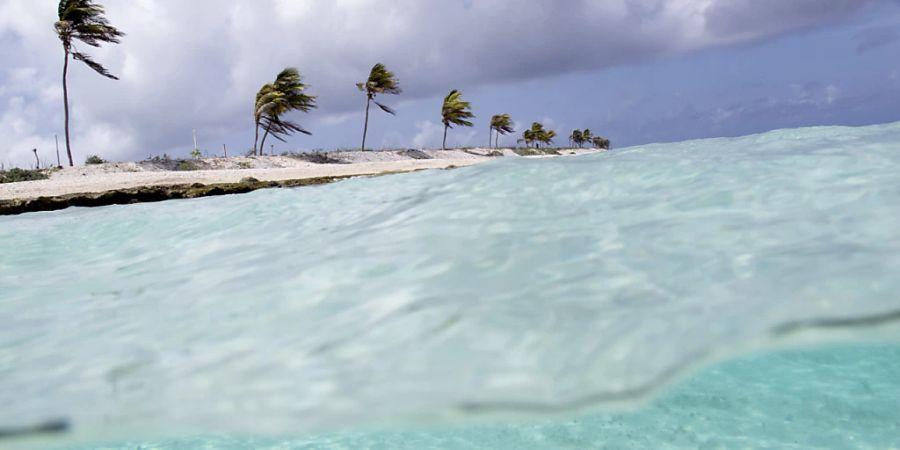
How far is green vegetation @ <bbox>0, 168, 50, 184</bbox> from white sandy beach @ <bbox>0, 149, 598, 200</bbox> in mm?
462

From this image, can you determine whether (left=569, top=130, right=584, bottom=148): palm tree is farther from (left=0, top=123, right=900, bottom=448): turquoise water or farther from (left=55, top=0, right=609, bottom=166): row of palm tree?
(left=0, top=123, right=900, bottom=448): turquoise water

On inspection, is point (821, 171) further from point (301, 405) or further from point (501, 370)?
point (301, 405)

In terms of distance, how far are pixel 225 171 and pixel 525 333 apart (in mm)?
13495

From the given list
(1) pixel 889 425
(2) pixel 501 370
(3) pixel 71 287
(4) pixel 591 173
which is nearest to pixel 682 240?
(1) pixel 889 425

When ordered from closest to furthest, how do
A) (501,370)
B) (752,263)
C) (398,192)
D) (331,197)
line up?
1. (501,370)
2. (752,263)
3. (398,192)
4. (331,197)

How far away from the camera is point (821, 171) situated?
527cm

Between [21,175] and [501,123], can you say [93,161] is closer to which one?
[21,175]

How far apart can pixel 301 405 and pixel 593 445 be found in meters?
1.40

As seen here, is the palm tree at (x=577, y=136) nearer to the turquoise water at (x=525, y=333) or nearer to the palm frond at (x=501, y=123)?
the palm frond at (x=501, y=123)

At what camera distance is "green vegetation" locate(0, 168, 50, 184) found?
2055 centimetres

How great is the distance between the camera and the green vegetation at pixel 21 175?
67.4 feet

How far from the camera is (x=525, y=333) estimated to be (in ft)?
11.0

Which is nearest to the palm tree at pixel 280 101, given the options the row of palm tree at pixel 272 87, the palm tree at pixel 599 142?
the row of palm tree at pixel 272 87

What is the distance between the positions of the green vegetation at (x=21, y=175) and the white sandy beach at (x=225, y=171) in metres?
0.46
